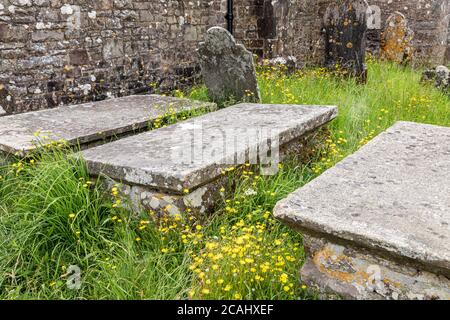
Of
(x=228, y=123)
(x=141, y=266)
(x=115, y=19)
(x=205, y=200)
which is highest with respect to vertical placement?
(x=115, y=19)

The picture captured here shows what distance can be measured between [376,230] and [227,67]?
3.76 m

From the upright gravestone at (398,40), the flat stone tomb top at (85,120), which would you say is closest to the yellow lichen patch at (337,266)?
the flat stone tomb top at (85,120)

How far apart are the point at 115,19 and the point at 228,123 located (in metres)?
2.70

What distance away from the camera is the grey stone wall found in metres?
4.54

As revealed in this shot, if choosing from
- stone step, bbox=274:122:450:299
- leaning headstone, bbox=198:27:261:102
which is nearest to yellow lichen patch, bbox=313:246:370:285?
stone step, bbox=274:122:450:299

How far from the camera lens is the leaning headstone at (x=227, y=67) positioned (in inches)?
200

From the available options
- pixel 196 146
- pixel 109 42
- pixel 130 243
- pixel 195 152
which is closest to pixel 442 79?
pixel 109 42

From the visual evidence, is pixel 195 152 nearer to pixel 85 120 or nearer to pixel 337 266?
pixel 337 266

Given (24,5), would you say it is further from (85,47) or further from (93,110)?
(93,110)

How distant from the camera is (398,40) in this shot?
400 inches

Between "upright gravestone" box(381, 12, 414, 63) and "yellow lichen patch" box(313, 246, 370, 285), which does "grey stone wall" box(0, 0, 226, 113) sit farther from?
"upright gravestone" box(381, 12, 414, 63)

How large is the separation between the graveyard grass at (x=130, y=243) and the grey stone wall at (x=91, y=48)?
1.64 meters
